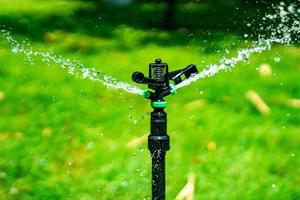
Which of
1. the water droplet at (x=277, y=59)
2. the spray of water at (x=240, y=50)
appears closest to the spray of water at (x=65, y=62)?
the spray of water at (x=240, y=50)

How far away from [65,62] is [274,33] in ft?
5.53

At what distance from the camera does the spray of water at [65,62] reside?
A: 470cm

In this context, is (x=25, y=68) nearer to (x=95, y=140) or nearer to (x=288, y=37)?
(x=95, y=140)

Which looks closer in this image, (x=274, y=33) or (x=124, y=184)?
(x=124, y=184)

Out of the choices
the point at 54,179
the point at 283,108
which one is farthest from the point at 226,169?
the point at 54,179

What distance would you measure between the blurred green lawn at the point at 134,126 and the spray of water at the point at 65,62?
5cm

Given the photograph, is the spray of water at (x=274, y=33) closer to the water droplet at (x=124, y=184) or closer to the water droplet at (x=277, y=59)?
the water droplet at (x=277, y=59)

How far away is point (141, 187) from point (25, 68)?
1485mm

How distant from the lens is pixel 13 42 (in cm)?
517

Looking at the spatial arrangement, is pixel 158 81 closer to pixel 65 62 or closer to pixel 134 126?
pixel 134 126

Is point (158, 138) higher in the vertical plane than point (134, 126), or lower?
lower

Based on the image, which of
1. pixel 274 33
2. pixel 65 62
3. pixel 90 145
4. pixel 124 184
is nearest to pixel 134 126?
pixel 90 145

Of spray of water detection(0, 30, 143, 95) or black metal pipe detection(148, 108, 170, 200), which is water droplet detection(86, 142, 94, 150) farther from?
black metal pipe detection(148, 108, 170, 200)

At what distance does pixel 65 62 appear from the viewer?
16.3 ft
